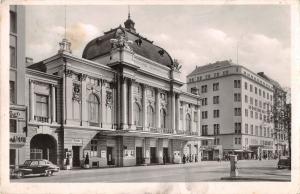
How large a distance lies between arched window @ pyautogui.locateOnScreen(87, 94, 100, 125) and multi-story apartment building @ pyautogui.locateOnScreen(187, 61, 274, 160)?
12155 millimetres

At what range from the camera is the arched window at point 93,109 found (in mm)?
26333

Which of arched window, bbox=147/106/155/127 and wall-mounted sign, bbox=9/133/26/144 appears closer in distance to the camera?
wall-mounted sign, bbox=9/133/26/144

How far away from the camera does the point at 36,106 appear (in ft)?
75.3

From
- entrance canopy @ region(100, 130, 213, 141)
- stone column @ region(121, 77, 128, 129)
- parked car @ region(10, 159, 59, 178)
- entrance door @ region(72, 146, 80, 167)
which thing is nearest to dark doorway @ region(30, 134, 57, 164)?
entrance door @ region(72, 146, 80, 167)

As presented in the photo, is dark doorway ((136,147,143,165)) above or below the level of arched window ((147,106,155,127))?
below

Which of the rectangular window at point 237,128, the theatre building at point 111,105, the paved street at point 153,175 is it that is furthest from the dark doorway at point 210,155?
the paved street at point 153,175

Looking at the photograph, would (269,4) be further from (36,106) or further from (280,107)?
(36,106)

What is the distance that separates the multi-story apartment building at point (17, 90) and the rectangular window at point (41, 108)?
16.8 feet

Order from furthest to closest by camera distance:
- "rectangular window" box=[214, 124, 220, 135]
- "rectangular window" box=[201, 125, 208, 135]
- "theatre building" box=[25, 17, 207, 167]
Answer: "rectangular window" box=[201, 125, 208, 135]
"rectangular window" box=[214, 124, 220, 135]
"theatre building" box=[25, 17, 207, 167]

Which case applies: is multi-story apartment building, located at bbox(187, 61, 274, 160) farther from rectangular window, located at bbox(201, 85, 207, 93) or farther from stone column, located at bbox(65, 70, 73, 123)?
stone column, located at bbox(65, 70, 73, 123)

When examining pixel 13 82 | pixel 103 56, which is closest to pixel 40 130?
pixel 13 82

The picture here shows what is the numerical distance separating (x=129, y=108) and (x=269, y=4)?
15.2 meters

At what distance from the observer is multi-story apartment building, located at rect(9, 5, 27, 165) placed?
16.3 m

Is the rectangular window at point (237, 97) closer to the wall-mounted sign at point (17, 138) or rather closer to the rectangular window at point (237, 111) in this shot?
the rectangular window at point (237, 111)
